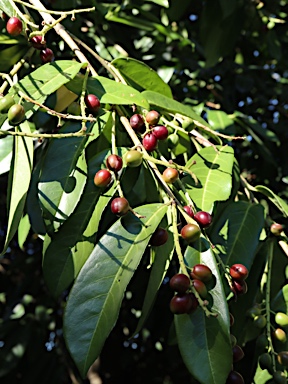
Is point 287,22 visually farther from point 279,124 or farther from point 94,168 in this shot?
point 94,168

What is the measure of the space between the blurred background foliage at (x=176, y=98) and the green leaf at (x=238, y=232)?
49cm

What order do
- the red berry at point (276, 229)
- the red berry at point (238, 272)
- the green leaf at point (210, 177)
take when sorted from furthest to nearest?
the red berry at point (276, 229) < the green leaf at point (210, 177) < the red berry at point (238, 272)

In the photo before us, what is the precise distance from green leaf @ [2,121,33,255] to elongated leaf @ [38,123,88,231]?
4cm

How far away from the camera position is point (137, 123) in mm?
842

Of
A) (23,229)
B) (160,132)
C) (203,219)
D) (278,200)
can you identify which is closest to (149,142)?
(160,132)

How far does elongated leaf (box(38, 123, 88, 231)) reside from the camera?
2.58ft

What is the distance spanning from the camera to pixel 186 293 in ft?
2.25

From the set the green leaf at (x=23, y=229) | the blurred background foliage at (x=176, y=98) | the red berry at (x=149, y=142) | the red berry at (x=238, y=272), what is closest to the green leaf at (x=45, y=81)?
the red berry at (x=149, y=142)

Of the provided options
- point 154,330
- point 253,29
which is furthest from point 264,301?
point 253,29

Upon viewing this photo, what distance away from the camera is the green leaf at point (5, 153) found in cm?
87

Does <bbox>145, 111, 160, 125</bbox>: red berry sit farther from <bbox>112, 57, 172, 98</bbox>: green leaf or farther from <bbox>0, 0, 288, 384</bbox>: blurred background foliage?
<bbox>0, 0, 288, 384</bbox>: blurred background foliage

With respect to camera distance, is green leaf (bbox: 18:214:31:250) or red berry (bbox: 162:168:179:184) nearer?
red berry (bbox: 162:168:179:184)

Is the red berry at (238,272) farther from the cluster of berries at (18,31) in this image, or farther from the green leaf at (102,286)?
the cluster of berries at (18,31)

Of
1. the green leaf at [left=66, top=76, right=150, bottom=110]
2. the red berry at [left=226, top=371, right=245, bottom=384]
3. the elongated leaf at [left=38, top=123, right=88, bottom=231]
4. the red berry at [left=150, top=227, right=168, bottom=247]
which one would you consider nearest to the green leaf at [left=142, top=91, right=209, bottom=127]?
the green leaf at [left=66, top=76, right=150, bottom=110]
